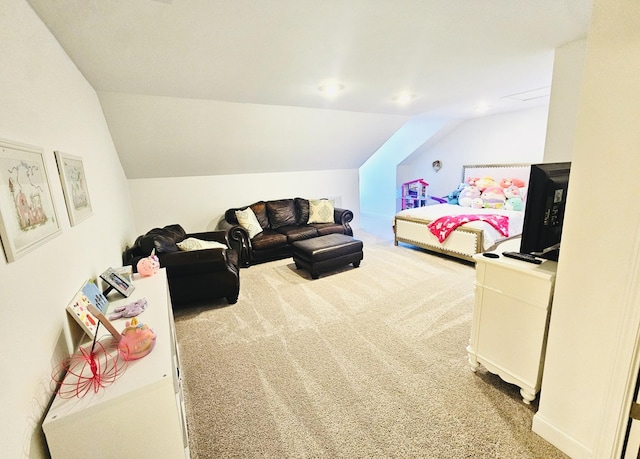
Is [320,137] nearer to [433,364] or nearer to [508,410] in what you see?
[433,364]

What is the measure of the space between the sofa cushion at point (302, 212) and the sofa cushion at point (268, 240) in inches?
28.8

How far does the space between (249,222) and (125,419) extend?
3502mm

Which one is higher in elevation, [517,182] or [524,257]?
[517,182]

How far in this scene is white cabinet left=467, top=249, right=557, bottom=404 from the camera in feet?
5.05

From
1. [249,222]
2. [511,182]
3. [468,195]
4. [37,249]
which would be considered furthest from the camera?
[468,195]

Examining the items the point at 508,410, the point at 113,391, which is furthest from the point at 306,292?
the point at 113,391

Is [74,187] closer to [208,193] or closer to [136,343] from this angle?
[136,343]

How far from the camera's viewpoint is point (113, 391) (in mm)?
1090

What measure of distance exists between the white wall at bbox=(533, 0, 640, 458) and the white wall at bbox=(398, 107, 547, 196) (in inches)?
186

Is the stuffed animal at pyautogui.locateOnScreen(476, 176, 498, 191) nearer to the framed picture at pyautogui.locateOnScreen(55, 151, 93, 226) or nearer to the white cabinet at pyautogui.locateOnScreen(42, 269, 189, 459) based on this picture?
the white cabinet at pyautogui.locateOnScreen(42, 269, 189, 459)

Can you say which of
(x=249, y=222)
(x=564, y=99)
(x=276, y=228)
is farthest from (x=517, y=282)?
(x=276, y=228)

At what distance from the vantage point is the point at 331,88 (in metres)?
3.10

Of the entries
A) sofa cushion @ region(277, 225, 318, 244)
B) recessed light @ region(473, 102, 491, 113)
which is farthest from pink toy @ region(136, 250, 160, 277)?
recessed light @ region(473, 102, 491, 113)

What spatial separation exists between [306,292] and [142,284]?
1.69 metres
